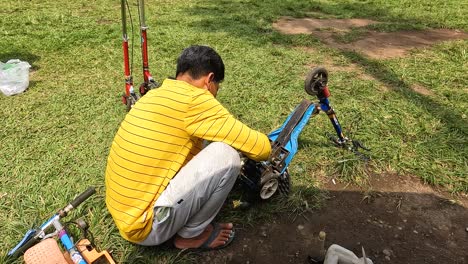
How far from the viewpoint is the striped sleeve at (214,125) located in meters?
1.96

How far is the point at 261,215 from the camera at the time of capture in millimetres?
2660

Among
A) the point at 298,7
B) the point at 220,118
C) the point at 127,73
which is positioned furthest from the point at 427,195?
the point at 298,7

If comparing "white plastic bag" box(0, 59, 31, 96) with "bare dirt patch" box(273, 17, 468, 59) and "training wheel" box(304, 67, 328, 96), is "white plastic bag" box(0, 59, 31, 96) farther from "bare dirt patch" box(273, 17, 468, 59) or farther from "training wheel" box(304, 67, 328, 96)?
"bare dirt patch" box(273, 17, 468, 59)

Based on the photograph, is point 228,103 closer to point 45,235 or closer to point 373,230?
point 373,230

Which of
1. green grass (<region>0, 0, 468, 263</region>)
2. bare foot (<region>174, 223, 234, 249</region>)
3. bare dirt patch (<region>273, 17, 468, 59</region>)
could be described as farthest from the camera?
bare dirt patch (<region>273, 17, 468, 59</region>)

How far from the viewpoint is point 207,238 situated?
2.36 meters

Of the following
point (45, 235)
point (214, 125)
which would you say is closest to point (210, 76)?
point (214, 125)

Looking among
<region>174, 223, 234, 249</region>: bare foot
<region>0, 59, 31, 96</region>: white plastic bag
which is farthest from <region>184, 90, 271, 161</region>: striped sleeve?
<region>0, 59, 31, 96</region>: white plastic bag

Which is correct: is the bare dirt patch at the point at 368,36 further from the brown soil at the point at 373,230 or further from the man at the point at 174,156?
the man at the point at 174,156

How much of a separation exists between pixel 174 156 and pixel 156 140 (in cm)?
15

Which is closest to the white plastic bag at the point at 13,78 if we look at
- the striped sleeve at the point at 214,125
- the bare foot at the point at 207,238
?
the bare foot at the point at 207,238

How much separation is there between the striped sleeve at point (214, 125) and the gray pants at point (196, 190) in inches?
2.4

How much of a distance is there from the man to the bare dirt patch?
4.40 meters

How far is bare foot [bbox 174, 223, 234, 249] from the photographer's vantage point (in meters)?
2.33
